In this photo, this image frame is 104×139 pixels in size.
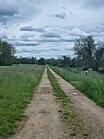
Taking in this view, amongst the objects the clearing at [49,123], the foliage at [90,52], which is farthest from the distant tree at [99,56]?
the clearing at [49,123]

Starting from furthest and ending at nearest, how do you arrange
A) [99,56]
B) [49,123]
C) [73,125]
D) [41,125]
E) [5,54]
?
1. [5,54]
2. [99,56]
3. [49,123]
4. [41,125]
5. [73,125]

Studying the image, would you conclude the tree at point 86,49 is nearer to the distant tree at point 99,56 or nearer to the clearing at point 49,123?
the distant tree at point 99,56

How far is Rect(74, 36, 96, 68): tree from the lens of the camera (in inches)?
3314

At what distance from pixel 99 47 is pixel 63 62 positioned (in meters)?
68.5

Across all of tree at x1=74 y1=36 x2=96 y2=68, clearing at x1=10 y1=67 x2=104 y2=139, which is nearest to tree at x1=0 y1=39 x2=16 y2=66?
tree at x1=74 y1=36 x2=96 y2=68

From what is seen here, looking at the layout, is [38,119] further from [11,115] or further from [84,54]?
[84,54]

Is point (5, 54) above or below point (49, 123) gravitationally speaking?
above

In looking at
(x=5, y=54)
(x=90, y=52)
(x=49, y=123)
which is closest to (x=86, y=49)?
(x=90, y=52)

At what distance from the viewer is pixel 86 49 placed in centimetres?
8594

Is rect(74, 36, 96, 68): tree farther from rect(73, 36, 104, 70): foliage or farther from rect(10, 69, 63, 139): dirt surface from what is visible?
rect(10, 69, 63, 139): dirt surface

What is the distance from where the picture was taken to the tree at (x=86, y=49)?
84188mm

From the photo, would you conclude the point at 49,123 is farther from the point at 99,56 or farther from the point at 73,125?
the point at 99,56

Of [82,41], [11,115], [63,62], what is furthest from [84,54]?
[11,115]

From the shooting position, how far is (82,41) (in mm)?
86750
